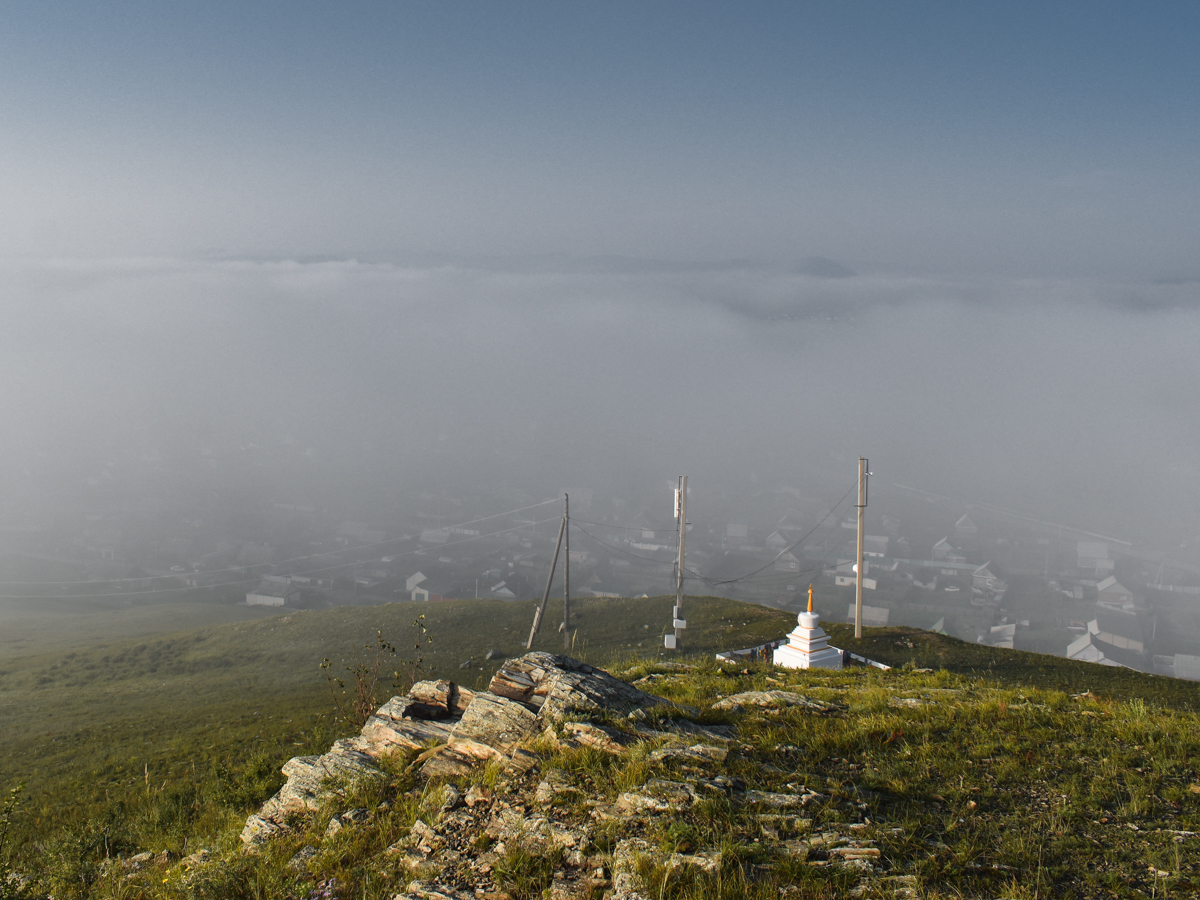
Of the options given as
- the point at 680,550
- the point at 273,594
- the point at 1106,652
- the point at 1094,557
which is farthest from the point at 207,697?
the point at 1094,557

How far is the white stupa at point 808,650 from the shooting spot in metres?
19.1

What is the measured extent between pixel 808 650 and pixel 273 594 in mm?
79637

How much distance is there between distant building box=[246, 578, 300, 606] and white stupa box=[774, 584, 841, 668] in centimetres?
7355

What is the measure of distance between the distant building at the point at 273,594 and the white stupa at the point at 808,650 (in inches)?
2896

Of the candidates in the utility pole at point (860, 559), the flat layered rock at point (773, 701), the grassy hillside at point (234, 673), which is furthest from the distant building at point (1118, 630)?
the flat layered rock at point (773, 701)

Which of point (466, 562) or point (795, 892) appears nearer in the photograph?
point (795, 892)

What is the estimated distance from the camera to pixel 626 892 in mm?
5375

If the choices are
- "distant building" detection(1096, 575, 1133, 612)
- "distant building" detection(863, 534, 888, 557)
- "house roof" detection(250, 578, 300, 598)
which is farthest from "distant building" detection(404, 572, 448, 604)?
"distant building" detection(1096, 575, 1133, 612)

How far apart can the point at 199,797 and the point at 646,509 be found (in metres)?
130

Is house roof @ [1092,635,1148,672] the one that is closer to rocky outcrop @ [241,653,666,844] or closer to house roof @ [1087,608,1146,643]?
house roof @ [1087,608,1146,643]

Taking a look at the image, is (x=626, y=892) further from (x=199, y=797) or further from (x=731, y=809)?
(x=199, y=797)

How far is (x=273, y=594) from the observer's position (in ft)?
266

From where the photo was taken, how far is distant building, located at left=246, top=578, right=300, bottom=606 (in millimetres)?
77062

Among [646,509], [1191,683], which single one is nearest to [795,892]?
[1191,683]
